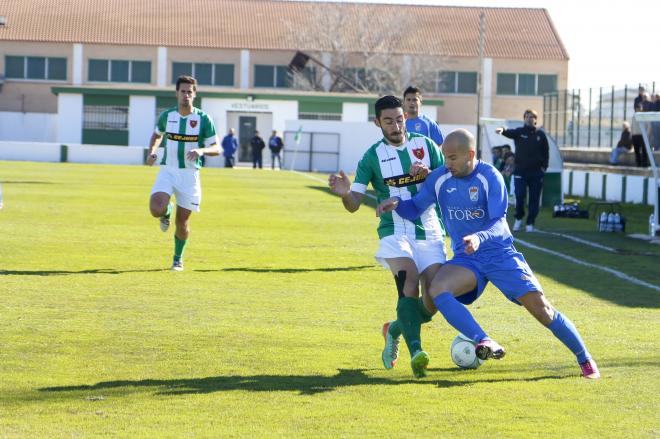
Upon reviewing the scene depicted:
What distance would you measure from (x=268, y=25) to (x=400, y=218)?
77426 millimetres

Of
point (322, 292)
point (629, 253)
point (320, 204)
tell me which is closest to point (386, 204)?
point (322, 292)

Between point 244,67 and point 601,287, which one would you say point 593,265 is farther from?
point 244,67

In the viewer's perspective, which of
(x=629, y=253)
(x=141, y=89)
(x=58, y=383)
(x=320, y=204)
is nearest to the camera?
(x=58, y=383)

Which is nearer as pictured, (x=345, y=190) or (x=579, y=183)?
(x=345, y=190)

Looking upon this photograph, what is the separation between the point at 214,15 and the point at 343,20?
8.70 m

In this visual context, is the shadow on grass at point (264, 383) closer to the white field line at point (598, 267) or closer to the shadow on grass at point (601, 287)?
the shadow on grass at point (601, 287)

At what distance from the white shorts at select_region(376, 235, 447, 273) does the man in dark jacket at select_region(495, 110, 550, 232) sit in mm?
13472

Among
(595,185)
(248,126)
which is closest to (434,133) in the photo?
(595,185)

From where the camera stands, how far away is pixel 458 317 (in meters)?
7.93

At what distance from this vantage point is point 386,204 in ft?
27.6

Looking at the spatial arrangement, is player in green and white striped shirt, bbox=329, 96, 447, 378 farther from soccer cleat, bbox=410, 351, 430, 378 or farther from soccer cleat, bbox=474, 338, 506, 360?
soccer cleat, bbox=474, 338, 506, 360

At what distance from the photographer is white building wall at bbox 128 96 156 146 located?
69.1 m

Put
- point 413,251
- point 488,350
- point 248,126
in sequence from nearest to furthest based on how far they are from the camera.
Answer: point 488,350 < point 413,251 < point 248,126

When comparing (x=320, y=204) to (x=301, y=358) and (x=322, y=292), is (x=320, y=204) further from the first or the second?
(x=301, y=358)
